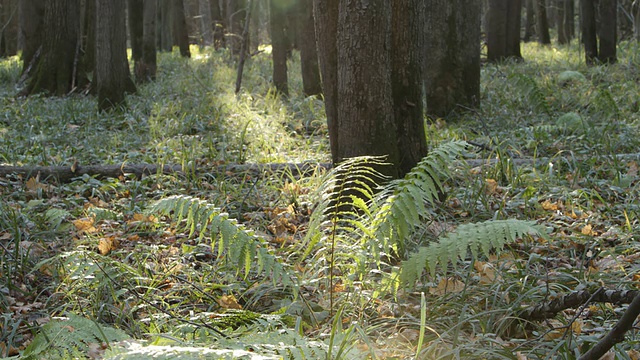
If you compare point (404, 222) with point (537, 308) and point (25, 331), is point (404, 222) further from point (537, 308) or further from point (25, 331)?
point (25, 331)

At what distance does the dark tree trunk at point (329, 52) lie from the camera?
14.9 ft

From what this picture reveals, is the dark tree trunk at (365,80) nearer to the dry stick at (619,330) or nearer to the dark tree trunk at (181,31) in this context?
the dry stick at (619,330)

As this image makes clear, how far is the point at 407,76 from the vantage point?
15.7ft

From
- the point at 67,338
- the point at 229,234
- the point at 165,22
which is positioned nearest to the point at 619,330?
the point at 229,234

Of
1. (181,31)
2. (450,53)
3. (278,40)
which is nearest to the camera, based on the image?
(450,53)

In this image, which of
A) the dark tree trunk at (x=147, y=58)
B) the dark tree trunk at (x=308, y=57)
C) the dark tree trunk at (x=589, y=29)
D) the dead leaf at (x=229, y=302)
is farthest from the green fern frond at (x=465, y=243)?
the dark tree trunk at (x=147, y=58)

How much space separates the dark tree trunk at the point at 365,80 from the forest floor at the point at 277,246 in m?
0.72

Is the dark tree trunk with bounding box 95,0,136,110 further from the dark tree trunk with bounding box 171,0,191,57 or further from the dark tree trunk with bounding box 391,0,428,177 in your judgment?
the dark tree trunk with bounding box 171,0,191,57

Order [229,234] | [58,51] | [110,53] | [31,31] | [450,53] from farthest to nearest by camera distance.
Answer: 1. [31,31]
2. [58,51]
3. [110,53]
4. [450,53]
5. [229,234]

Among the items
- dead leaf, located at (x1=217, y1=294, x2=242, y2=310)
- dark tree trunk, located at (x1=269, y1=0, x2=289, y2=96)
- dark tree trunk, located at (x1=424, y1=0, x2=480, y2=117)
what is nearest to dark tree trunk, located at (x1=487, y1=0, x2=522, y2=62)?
dark tree trunk, located at (x1=269, y1=0, x2=289, y2=96)

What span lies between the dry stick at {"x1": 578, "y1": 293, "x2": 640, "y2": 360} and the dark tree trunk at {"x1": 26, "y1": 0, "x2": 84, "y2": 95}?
459 inches

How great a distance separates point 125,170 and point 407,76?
2.98 m

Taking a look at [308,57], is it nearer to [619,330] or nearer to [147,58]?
[147,58]

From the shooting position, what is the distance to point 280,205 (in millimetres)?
5336
